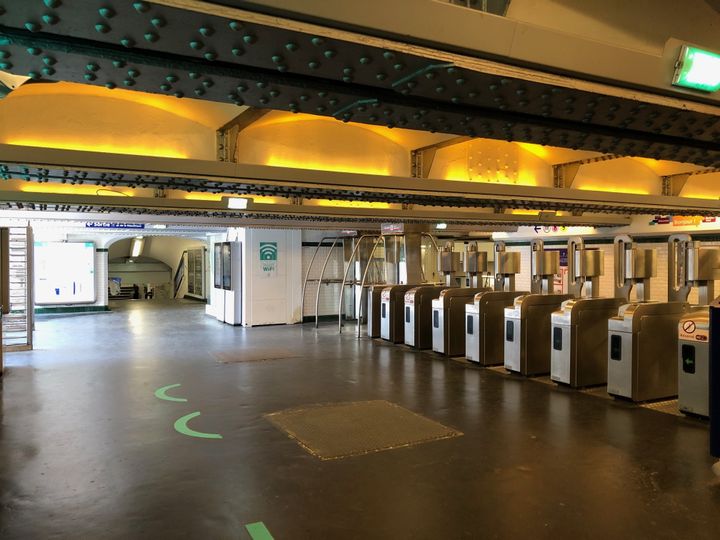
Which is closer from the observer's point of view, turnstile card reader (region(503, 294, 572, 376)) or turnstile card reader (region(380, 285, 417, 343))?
turnstile card reader (region(503, 294, 572, 376))

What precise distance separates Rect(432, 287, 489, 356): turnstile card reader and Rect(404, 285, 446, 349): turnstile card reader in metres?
0.66

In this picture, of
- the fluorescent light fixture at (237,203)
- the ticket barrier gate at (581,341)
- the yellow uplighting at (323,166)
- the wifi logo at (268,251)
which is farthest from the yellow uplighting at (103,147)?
the wifi logo at (268,251)

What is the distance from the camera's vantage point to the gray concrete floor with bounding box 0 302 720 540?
325 centimetres

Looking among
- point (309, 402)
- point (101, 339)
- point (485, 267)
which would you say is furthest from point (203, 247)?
point (309, 402)

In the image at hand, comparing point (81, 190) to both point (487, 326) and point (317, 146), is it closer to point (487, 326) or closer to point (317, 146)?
point (317, 146)

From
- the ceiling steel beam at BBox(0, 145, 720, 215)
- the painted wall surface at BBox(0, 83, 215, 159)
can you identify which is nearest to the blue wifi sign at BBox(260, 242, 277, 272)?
the ceiling steel beam at BBox(0, 145, 720, 215)

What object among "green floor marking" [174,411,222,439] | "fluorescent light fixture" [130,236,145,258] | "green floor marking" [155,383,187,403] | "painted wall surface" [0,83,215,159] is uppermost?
"painted wall surface" [0,83,215,159]

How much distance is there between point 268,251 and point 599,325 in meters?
8.87

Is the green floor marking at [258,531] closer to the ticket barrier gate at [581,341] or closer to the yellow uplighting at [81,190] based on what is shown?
the ticket barrier gate at [581,341]

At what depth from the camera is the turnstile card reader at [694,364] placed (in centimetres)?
534

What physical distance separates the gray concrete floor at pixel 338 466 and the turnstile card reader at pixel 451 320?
1690mm

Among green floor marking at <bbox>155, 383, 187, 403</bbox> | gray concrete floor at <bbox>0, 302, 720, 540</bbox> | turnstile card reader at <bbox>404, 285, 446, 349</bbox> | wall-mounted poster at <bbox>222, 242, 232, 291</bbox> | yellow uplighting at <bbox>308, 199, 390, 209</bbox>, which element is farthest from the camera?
wall-mounted poster at <bbox>222, 242, 232, 291</bbox>

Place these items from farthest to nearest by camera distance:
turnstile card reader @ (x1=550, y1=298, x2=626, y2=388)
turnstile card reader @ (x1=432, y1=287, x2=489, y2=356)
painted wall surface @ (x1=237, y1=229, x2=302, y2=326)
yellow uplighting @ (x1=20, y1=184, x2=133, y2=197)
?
painted wall surface @ (x1=237, y1=229, x2=302, y2=326) < turnstile card reader @ (x1=432, y1=287, x2=489, y2=356) < yellow uplighting @ (x1=20, y1=184, x2=133, y2=197) < turnstile card reader @ (x1=550, y1=298, x2=626, y2=388)

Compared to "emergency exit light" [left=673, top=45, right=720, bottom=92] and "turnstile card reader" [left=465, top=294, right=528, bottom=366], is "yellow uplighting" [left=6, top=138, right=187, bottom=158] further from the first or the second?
"turnstile card reader" [left=465, top=294, right=528, bottom=366]
